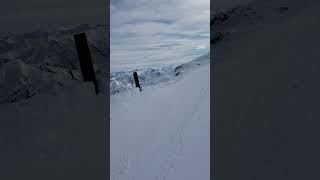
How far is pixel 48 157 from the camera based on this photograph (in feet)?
17.4

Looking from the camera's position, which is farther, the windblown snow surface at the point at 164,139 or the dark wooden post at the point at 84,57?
the dark wooden post at the point at 84,57

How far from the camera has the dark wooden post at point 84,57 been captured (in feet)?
26.6

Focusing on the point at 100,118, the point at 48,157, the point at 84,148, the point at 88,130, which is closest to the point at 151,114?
the point at 100,118

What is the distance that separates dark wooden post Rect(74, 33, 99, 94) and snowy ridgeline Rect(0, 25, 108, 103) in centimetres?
70

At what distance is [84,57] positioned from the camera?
27.3 ft

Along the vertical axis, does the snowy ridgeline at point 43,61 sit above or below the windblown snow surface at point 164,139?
above

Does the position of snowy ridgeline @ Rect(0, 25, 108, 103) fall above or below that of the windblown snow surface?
above

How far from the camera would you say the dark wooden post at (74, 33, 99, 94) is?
26.6ft

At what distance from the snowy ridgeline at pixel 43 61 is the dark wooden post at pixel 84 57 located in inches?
27.5

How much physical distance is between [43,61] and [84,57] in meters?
11.0

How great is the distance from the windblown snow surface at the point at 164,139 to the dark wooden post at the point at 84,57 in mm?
959
